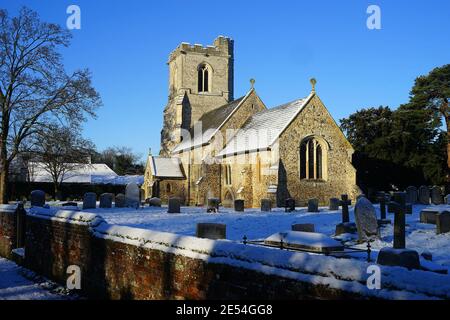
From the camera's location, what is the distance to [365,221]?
1186 centimetres

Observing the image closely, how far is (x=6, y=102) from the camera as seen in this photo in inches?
928

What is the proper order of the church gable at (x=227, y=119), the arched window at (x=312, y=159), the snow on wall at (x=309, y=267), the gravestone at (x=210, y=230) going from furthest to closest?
the church gable at (x=227, y=119) < the arched window at (x=312, y=159) < the gravestone at (x=210, y=230) < the snow on wall at (x=309, y=267)

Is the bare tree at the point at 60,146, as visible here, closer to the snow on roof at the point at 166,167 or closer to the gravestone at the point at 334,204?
the snow on roof at the point at 166,167

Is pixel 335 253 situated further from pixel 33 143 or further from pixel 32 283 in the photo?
pixel 33 143

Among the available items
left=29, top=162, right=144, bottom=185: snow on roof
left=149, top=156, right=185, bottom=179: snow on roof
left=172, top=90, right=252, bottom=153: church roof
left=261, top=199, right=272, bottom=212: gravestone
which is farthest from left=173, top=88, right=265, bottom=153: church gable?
left=29, top=162, right=144, bottom=185: snow on roof

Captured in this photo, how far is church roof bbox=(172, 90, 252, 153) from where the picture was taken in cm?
3305

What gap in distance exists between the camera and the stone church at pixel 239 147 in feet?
86.2

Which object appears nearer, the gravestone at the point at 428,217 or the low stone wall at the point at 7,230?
the low stone wall at the point at 7,230

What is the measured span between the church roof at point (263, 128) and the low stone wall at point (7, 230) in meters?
15.1

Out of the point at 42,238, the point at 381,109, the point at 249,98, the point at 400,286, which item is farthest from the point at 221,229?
the point at 381,109

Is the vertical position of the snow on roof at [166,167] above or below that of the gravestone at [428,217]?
above

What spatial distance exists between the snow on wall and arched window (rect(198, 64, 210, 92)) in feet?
121

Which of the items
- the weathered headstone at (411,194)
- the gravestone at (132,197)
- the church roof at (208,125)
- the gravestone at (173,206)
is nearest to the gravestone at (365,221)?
the gravestone at (173,206)
